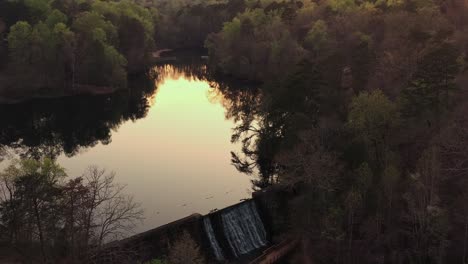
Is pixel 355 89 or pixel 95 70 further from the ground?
pixel 95 70

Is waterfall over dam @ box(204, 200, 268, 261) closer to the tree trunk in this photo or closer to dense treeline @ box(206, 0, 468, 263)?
dense treeline @ box(206, 0, 468, 263)

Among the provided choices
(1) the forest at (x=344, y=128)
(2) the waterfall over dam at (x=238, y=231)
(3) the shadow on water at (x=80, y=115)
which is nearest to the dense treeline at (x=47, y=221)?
(1) the forest at (x=344, y=128)

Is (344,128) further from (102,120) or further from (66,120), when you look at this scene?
(66,120)

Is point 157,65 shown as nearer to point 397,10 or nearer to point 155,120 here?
point 155,120

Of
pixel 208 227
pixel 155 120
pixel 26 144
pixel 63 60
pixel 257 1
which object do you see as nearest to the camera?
pixel 208 227

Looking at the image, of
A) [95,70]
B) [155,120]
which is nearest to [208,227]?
[155,120]

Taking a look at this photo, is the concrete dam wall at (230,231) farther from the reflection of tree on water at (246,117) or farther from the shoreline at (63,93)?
the shoreline at (63,93)

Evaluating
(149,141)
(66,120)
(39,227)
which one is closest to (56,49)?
(66,120)
